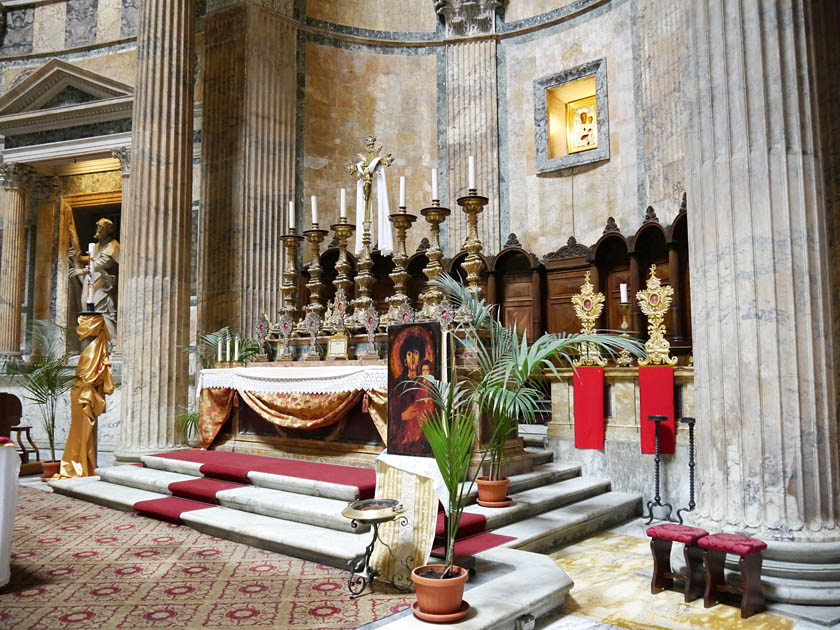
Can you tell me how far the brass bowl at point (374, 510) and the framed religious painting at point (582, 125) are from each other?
8.59 meters

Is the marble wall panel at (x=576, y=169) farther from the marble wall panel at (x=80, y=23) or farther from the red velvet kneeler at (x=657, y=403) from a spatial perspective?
the marble wall panel at (x=80, y=23)

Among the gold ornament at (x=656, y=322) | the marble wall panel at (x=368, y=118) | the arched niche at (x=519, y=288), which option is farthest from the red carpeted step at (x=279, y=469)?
the marble wall panel at (x=368, y=118)

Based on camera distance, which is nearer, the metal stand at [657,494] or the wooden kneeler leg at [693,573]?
the wooden kneeler leg at [693,573]

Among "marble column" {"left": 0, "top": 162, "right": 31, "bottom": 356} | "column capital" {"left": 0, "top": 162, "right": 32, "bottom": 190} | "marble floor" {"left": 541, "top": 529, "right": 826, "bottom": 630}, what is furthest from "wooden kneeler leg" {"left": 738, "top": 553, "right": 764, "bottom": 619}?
"column capital" {"left": 0, "top": 162, "right": 32, "bottom": 190}

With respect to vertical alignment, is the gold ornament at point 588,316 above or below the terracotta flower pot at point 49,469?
above

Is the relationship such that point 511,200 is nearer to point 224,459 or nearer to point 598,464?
point 598,464

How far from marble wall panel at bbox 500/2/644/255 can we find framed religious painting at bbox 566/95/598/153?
50 cm

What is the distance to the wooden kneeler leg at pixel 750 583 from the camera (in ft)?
12.0

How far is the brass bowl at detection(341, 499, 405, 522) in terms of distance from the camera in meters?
3.39

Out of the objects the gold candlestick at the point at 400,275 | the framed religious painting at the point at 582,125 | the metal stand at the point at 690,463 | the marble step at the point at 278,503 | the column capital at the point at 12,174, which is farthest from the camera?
the column capital at the point at 12,174

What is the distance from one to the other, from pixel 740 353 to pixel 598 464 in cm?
283

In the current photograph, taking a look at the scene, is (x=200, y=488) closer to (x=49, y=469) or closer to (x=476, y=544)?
(x=476, y=544)

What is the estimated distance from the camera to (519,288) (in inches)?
425

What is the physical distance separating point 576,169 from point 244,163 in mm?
5346
